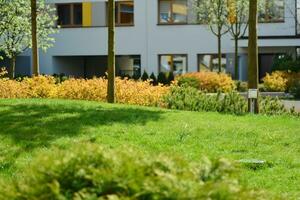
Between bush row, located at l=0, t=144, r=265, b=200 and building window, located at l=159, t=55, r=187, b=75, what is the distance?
3801 centimetres

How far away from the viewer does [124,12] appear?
4316cm

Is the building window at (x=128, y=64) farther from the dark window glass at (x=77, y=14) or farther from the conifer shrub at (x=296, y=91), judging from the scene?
the conifer shrub at (x=296, y=91)

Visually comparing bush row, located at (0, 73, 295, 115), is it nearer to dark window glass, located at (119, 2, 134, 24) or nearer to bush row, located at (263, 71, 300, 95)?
bush row, located at (263, 71, 300, 95)

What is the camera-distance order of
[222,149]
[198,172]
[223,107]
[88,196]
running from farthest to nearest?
[223,107], [222,149], [198,172], [88,196]

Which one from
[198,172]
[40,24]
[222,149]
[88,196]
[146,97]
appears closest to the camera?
[88,196]

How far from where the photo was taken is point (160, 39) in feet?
138

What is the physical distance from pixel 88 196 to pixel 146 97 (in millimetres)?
14485

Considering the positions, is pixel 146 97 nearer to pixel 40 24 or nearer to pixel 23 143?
pixel 23 143

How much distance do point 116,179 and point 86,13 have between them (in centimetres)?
4063

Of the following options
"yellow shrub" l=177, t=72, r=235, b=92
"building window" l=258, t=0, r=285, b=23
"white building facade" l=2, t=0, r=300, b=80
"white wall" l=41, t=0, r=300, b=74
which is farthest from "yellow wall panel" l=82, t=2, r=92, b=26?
"yellow shrub" l=177, t=72, r=235, b=92

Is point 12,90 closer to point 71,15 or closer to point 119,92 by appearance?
point 119,92

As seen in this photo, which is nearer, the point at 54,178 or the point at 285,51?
the point at 54,178

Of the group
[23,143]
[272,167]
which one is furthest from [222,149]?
[23,143]

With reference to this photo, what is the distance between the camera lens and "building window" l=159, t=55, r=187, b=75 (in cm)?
4225
